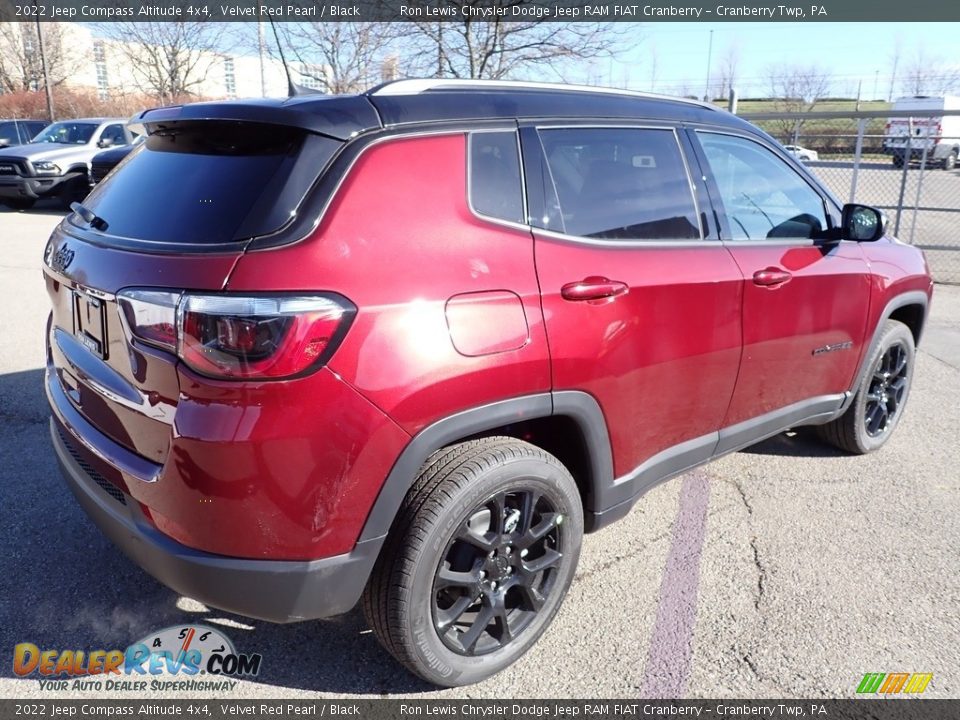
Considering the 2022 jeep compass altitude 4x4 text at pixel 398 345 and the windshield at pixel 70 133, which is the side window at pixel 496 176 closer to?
the 2022 jeep compass altitude 4x4 text at pixel 398 345

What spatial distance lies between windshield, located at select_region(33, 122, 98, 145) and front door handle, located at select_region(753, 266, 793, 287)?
15.4m

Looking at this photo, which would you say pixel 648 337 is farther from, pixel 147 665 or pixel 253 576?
pixel 147 665

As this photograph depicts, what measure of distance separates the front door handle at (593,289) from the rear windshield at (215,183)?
86cm

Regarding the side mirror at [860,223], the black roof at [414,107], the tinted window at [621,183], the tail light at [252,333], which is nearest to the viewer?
the tail light at [252,333]

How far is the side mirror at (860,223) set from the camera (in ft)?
12.1

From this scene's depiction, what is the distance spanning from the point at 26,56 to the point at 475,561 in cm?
4722

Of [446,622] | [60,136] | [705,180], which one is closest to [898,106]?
[60,136]

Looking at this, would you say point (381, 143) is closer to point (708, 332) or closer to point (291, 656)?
point (708, 332)

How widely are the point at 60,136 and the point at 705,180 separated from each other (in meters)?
16.1

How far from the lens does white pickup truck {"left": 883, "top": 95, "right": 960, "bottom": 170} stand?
9.31 m

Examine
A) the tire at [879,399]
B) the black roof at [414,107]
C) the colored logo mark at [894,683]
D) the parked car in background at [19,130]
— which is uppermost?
the black roof at [414,107]

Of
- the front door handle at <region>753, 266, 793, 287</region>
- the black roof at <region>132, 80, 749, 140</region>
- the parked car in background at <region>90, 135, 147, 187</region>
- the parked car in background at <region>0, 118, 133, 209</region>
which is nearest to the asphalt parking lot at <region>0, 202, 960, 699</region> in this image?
the front door handle at <region>753, 266, 793, 287</region>

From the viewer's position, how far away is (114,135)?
1539 cm

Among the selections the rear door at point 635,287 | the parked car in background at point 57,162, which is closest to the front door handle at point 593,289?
the rear door at point 635,287
